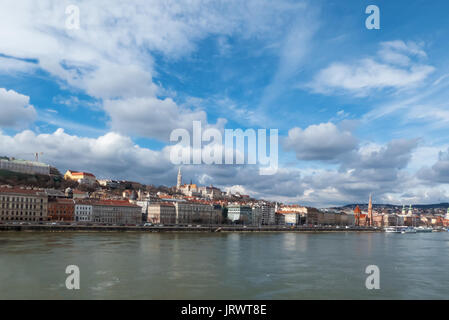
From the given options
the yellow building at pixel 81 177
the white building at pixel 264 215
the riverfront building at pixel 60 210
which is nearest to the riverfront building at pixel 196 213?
the white building at pixel 264 215

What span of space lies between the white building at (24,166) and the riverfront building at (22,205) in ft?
148

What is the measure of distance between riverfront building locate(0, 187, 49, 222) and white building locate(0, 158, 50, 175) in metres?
45.1

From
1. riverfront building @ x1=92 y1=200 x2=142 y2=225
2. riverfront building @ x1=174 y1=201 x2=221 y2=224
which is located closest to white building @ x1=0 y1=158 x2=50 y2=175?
riverfront building @ x1=92 y1=200 x2=142 y2=225

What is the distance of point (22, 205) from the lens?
56.1 m

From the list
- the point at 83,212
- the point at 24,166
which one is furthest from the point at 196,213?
the point at 24,166

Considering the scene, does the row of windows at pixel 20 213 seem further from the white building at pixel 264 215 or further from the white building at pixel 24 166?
the white building at pixel 264 215

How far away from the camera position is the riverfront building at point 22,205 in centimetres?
5434

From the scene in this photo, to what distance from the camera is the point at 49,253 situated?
24562 mm

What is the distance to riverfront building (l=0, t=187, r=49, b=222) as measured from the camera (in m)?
54.3

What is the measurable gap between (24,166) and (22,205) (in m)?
49.5
